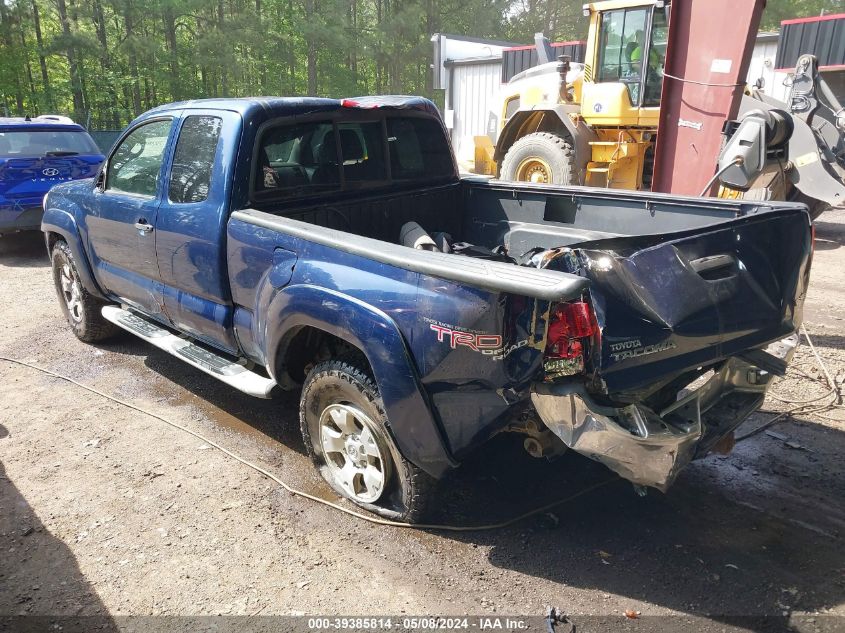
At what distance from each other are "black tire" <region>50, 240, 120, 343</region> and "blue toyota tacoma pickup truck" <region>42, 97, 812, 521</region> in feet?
2.13

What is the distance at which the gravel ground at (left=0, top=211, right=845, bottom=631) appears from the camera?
2760 millimetres

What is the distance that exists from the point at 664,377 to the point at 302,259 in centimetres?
181

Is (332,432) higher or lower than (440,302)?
lower

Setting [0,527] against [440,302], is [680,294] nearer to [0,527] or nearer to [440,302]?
[440,302]

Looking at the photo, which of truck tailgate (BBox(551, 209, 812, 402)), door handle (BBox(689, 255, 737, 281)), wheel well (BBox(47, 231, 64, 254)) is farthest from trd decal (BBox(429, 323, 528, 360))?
wheel well (BBox(47, 231, 64, 254))

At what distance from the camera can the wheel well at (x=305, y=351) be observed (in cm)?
345

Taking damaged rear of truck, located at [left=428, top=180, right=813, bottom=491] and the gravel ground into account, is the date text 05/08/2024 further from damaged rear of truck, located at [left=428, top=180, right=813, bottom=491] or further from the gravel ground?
damaged rear of truck, located at [left=428, top=180, right=813, bottom=491]

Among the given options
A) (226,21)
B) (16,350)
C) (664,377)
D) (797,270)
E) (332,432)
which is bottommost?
(16,350)

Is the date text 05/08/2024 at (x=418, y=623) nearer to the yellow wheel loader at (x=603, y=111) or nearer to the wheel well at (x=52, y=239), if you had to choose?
the wheel well at (x=52, y=239)

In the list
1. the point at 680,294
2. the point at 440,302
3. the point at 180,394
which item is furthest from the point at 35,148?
the point at 680,294

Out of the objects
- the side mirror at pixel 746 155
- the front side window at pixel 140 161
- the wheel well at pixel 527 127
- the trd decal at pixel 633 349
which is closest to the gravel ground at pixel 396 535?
the trd decal at pixel 633 349

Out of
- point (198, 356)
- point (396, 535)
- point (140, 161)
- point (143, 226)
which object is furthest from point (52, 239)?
point (396, 535)

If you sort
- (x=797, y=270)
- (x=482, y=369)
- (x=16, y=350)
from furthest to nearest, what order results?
(x=16, y=350)
(x=797, y=270)
(x=482, y=369)

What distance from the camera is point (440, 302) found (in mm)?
2596
